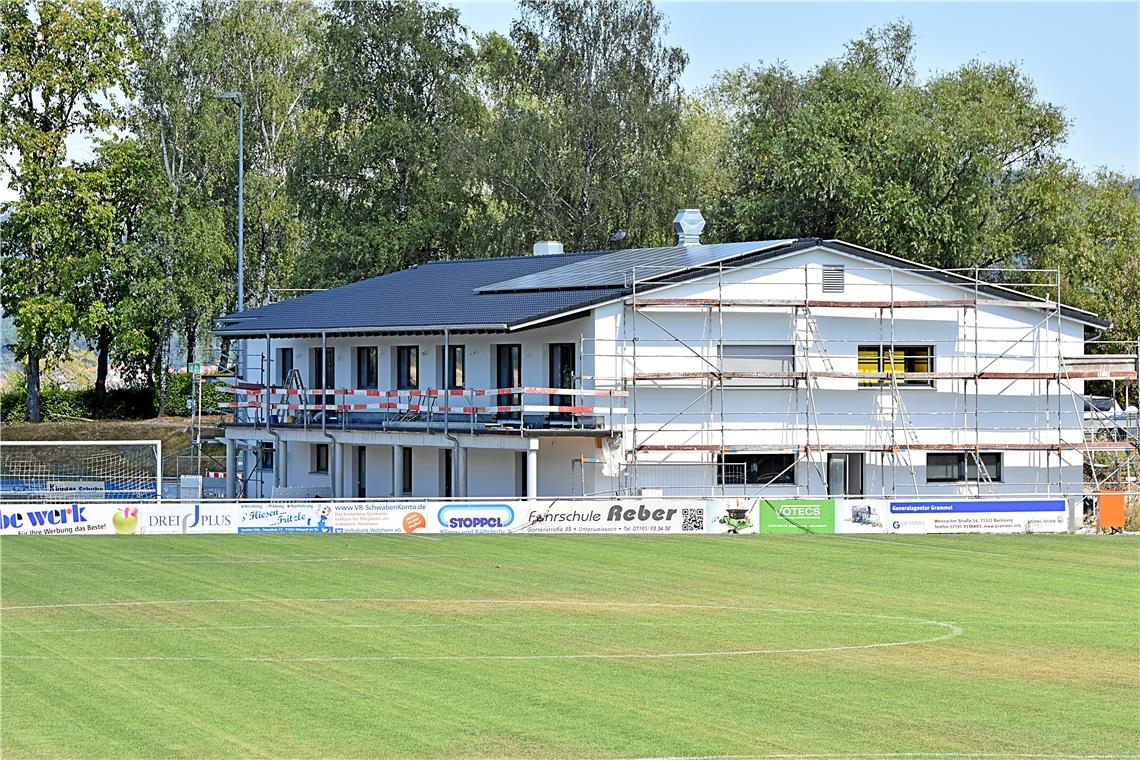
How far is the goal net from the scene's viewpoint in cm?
4503

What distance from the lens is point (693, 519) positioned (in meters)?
42.0

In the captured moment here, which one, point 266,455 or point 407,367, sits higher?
point 407,367

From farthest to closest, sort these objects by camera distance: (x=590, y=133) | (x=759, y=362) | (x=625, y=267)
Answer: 1. (x=590, y=133)
2. (x=625, y=267)
3. (x=759, y=362)

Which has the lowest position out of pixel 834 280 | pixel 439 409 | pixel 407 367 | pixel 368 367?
pixel 439 409

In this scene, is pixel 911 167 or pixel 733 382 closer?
pixel 733 382

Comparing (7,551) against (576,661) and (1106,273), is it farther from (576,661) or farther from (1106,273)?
(1106,273)

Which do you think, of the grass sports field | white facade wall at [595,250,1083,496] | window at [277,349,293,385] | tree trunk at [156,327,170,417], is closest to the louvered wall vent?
white facade wall at [595,250,1083,496]

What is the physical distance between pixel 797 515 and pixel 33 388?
43795 millimetres

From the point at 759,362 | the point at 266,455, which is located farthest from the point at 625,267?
the point at 266,455

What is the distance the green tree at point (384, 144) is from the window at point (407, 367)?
76.7 ft

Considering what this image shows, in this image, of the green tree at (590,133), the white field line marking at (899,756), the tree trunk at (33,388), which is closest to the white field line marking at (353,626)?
the white field line marking at (899,756)

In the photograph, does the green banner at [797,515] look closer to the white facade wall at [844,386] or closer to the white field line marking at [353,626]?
the white facade wall at [844,386]

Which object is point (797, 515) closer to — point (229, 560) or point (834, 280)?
point (834, 280)

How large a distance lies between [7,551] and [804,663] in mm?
20127
